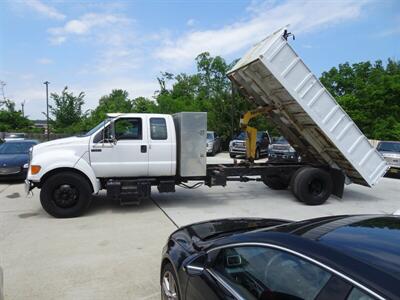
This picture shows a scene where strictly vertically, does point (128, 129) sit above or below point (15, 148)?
above

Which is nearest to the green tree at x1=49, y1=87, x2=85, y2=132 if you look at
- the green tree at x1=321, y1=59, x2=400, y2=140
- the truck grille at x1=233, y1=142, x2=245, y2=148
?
the truck grille at x1=233, y1=142, x2=245, y2=148

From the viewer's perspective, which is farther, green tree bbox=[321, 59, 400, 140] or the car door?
green tree bbox=[321, 59, 400, 140]

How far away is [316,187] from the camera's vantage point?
31.9 ft

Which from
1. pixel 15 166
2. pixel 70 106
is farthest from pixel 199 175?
pixel 70 106

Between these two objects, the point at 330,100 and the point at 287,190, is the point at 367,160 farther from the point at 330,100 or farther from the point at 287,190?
the point at 287,190

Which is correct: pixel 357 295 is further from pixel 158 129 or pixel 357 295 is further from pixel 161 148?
pixel 158 129

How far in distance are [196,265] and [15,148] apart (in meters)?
13.2

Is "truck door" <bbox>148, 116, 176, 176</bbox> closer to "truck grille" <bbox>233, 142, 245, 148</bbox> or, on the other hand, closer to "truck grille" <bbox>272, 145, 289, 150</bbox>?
"truck grille" <bbox>272, 145, 289, 150</bbox>

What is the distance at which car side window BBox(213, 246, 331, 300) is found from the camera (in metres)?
1.98

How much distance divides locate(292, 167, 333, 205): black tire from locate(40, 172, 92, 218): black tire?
4.95 metres

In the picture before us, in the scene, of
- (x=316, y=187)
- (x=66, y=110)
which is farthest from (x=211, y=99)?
(x=316, y=187)

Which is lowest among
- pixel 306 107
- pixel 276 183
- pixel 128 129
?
pixel 276 183

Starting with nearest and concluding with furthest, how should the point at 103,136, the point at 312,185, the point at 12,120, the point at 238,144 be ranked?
1. the point at 103,136
2. the point at 312,185
3. the point at 238,144
4. the point at 12,120

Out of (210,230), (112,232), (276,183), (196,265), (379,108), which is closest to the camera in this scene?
(196,265)
